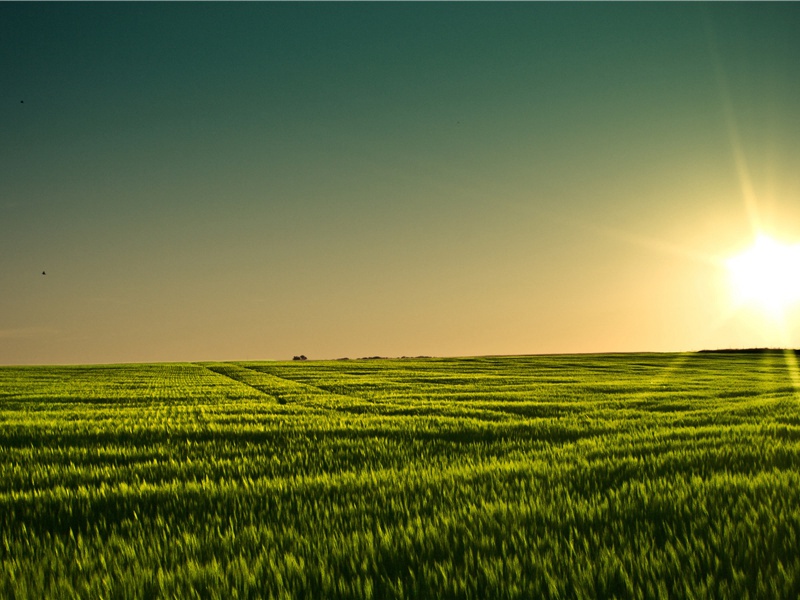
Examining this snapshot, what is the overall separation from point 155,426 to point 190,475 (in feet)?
18.5

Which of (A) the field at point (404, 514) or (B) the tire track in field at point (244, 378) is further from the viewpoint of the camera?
(B) the tire track in field at point (244, 378)

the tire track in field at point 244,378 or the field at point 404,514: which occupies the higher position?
the field at point 404,514

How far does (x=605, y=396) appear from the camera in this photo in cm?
2197

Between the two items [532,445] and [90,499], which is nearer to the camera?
[90,499]

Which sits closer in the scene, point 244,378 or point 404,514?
point 404,514

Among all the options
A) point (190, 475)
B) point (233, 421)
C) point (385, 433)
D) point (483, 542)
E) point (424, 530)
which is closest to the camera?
point (483, 542)

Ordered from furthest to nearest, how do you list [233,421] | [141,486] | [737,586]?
[233,421] < [141,486] < [737,586]

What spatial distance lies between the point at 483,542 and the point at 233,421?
11177 millimetres

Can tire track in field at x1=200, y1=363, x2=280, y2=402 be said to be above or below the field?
below

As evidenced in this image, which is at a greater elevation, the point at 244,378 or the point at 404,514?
the point at 404,514

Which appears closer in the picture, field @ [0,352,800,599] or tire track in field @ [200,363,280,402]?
field @ [0,352,800,599]

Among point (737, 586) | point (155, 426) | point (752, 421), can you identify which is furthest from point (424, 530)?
point (752, 421)

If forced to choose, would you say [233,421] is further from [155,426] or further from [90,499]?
[90,499]

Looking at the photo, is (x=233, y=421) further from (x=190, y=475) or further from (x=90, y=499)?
(x=90, y=499)
